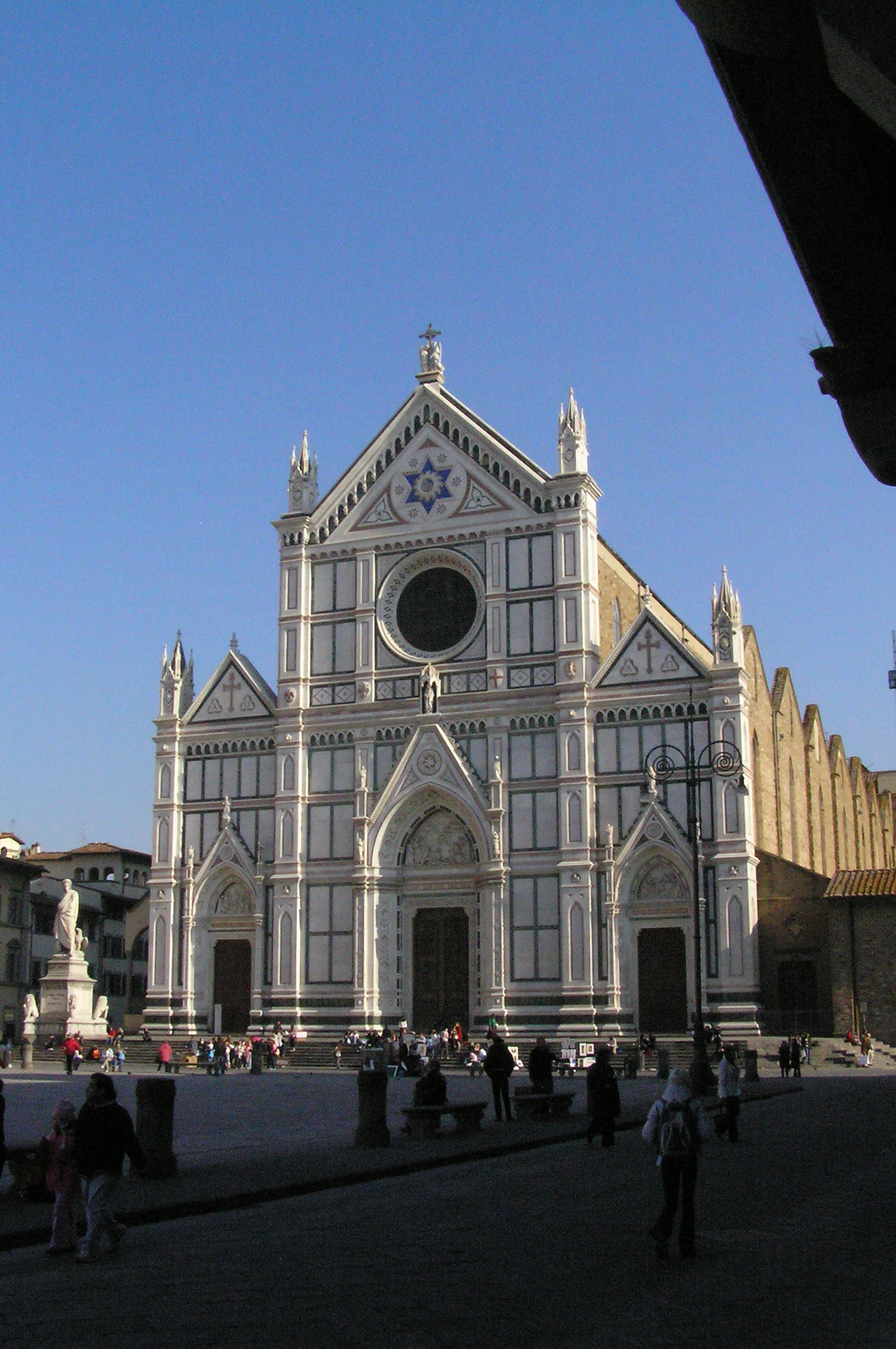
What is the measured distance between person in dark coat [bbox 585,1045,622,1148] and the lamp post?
6355 millimetres

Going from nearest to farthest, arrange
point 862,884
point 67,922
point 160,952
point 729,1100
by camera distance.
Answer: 1. point 729,1100
2. point 862,884
3. point 67,922
4. point 160,952

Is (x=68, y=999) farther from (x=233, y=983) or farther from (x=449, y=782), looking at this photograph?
(x=449, y=782)

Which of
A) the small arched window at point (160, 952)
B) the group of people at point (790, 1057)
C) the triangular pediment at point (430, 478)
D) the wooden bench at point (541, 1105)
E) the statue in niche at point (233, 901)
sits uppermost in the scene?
the triangular pediment at point (430, 478)

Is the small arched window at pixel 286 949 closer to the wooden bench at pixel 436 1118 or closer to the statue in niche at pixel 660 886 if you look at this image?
the statue in niche at pixel 660 886

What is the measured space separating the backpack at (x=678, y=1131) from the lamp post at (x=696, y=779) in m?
16.3

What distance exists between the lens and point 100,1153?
36.9 ft

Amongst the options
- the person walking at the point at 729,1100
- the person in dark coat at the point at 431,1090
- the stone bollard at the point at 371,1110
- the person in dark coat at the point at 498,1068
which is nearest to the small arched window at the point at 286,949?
the person in dark coat at the point at 498,1068

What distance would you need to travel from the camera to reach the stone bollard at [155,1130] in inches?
648

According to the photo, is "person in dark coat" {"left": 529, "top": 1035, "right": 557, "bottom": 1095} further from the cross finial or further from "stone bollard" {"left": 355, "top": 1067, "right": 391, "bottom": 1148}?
the cross finial

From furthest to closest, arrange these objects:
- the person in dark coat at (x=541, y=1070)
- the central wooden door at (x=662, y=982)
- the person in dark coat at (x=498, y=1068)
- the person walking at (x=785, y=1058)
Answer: the central wooden door at (x=662, y=982) → the person walking at (x=785, y=1058) → the person in dark coat at (x=541, y=1070) → the person in dark coat at (x=498, y=1068)

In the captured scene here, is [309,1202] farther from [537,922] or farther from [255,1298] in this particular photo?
[537,922]

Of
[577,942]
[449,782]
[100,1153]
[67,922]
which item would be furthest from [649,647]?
[100,1153]

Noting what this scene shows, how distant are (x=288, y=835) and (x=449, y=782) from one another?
5954mm

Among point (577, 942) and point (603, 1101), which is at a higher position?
point (577, 942)
